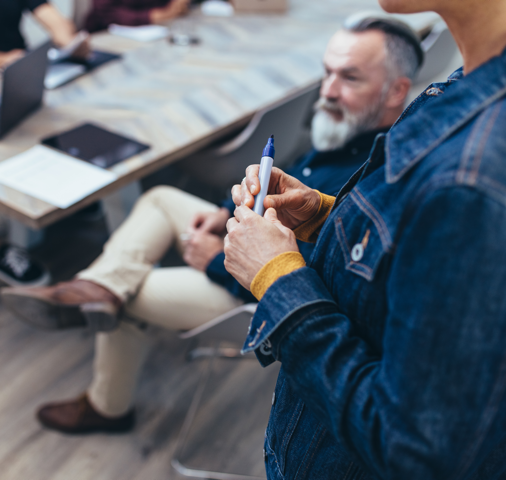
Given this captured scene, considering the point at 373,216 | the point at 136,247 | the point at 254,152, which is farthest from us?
the point at 254,152

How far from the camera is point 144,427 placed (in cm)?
156

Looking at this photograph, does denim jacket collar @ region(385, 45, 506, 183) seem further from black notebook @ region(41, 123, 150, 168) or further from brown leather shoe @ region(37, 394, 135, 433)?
brown leather shoe @ region(37, 394, 135, 433)

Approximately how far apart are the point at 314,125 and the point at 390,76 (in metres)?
0.27

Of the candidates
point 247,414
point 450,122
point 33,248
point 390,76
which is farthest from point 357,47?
point 33,248

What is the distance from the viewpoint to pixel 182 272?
1.40 meters

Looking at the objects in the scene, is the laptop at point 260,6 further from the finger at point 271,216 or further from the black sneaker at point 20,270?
the finger at point 271,216

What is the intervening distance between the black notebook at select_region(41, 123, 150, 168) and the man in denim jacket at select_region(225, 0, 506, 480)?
97 cm

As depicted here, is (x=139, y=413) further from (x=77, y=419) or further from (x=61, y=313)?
(x=61, y=313)

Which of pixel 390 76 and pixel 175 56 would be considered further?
pixel 175 56

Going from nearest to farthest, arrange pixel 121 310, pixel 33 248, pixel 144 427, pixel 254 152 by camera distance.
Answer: pixel 121 310
pixel 144 427
pixel 254 152
pixel 33 248

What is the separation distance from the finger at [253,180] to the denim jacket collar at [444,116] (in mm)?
236

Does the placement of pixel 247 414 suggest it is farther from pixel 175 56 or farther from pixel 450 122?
pixel 175 56

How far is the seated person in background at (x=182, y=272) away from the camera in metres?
1.30

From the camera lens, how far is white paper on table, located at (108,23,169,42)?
253cm
